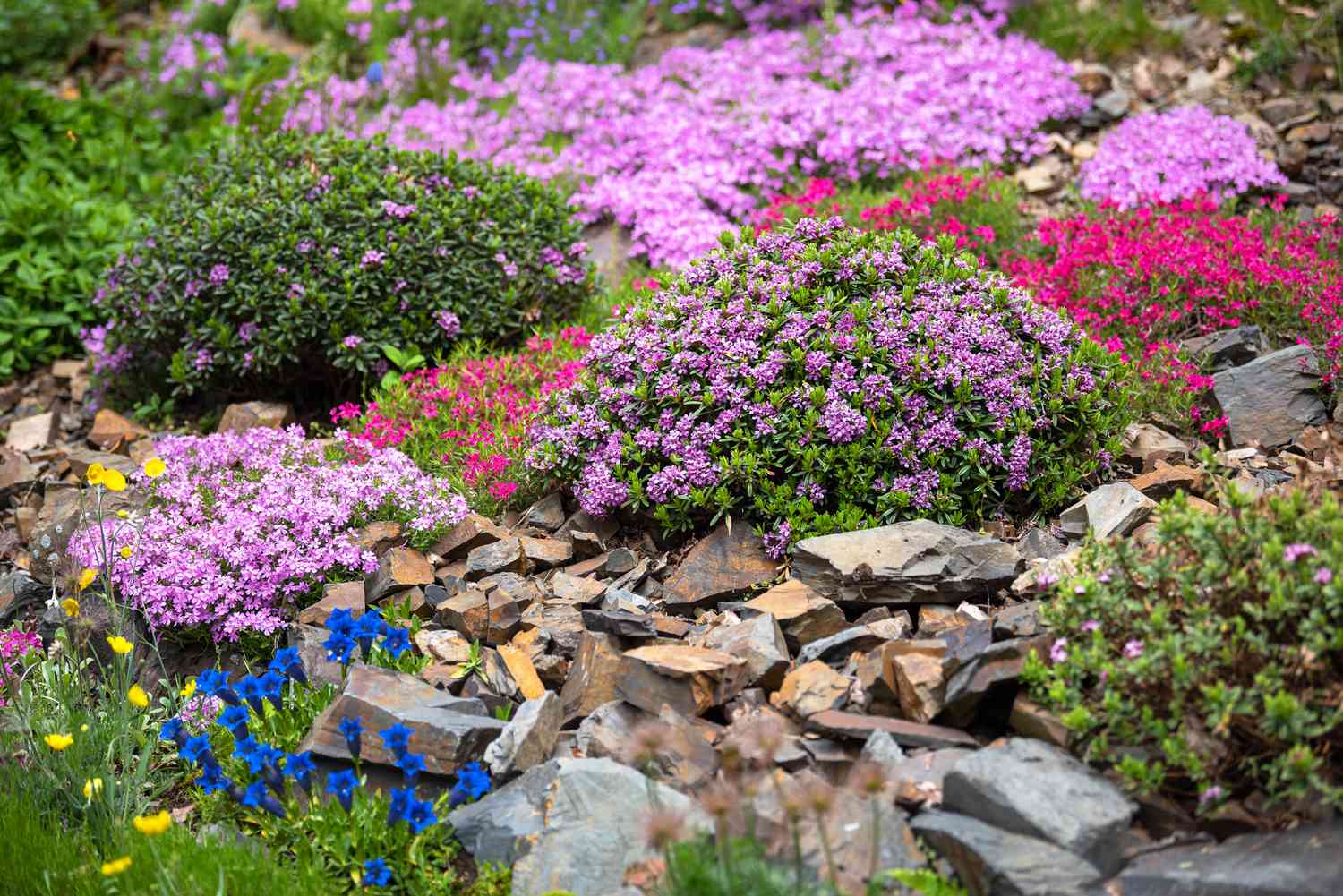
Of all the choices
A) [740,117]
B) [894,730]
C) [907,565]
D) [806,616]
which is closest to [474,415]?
[806,616]

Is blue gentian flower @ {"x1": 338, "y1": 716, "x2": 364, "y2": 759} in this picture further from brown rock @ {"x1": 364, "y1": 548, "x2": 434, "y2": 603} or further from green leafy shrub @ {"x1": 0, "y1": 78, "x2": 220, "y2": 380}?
green leafy shrub @ {"x1": 0, "y1": 78, "x2": 220, "y2": 380}

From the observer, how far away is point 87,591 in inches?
199

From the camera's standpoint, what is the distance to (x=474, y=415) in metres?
6.18

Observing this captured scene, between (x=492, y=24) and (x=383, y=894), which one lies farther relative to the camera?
(x=492, y=24)

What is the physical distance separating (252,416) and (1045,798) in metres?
4.97

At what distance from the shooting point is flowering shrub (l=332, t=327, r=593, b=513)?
5.73 m

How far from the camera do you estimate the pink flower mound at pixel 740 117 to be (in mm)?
8586

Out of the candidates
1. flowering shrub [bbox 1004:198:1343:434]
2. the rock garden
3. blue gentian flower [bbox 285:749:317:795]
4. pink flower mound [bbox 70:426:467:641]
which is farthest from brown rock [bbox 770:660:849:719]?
flowering shrub [bbox 1004:198:1343:434]

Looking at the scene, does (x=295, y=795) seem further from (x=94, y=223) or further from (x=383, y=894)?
(x=94, y=223)

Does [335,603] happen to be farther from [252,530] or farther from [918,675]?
[918,675]

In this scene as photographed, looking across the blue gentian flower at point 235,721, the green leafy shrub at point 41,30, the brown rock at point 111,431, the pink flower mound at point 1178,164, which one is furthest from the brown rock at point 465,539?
the green leafy shrub at point 41,30

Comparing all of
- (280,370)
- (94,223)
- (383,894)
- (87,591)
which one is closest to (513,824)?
(383,894)

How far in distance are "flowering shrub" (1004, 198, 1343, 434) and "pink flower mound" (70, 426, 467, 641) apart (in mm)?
3472

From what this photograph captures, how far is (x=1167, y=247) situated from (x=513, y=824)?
4889 millimetres
